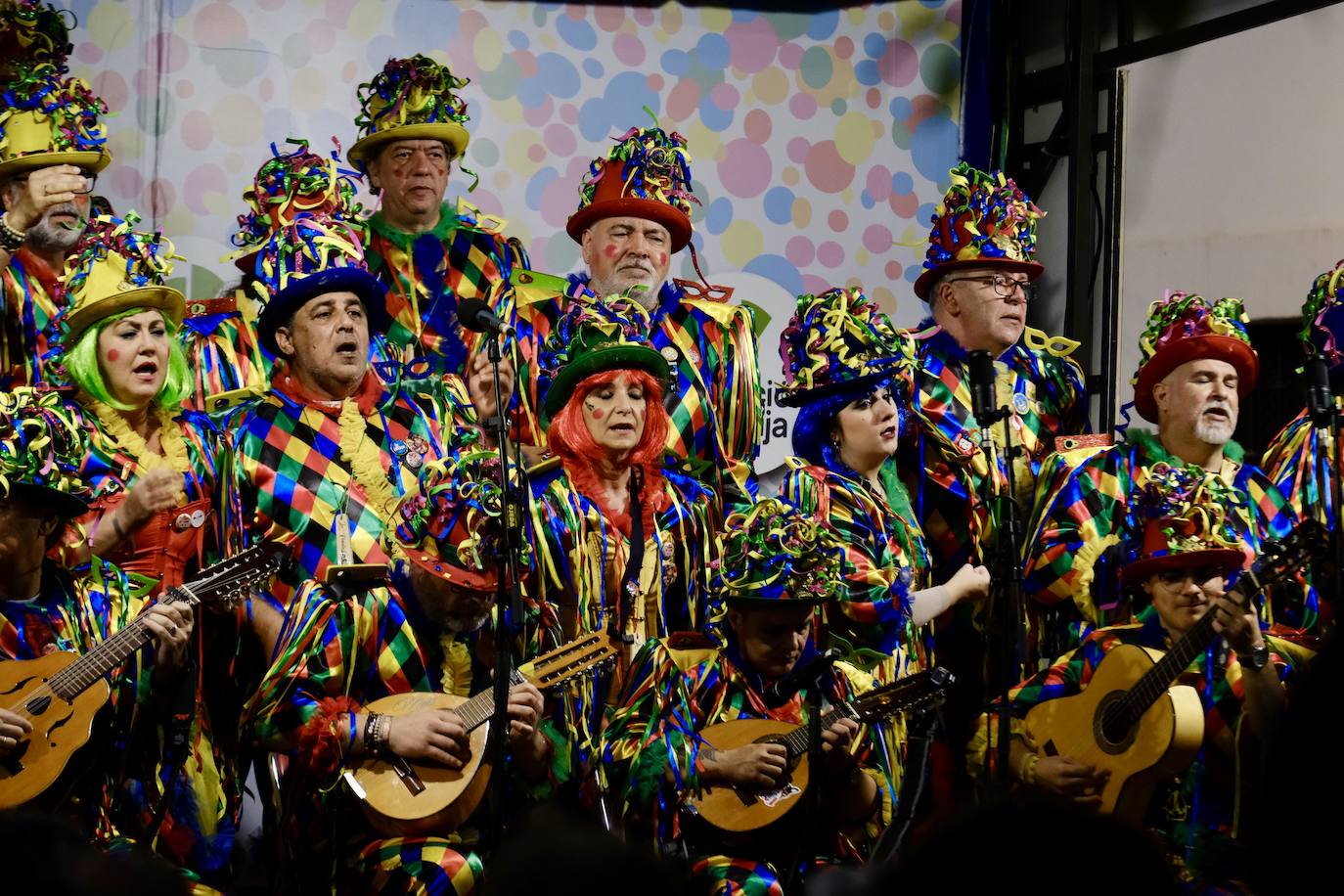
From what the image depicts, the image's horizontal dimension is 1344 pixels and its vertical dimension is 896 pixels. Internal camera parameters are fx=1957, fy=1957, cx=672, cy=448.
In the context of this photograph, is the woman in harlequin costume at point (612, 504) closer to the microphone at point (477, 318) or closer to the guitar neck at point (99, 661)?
the microphone at point (477, 318)

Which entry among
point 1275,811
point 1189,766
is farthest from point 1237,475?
point 1275,811

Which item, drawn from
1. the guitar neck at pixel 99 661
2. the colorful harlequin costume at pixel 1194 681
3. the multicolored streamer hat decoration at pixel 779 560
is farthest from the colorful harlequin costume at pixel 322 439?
the colorful harlequin costume at pixel 1194 681

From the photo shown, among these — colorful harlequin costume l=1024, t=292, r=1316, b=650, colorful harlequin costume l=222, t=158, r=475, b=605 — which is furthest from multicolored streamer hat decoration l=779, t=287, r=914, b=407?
colorful harlequin costume l=222, t=158, r=475, b=605

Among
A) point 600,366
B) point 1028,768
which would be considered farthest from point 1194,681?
point 600,366

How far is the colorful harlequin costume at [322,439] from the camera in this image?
17.4ft

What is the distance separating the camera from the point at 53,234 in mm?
5848

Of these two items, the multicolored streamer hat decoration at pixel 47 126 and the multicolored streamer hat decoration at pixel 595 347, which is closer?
the multicolored streamer hat decoration at pixel 595 347

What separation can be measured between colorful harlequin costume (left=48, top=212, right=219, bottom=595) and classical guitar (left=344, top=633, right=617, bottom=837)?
1055 mm

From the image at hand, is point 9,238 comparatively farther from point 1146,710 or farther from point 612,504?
point 1146,710

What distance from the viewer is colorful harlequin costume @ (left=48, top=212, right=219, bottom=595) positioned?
199 inches

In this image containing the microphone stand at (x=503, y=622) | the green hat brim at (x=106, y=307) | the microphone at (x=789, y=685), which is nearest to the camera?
the microphone stand at (x=503, y=622)

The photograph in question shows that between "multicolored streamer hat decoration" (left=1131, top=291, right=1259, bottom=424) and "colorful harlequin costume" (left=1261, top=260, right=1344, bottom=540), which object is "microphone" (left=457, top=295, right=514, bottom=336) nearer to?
"multicolored streamer hat decoration" (left=1131, top=291, right=1259, bottom=424)

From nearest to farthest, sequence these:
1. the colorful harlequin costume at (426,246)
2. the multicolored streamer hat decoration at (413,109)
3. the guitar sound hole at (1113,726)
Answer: the guitar sound hole at (1113,726) < the colorful harlequin costume at (426,246) < the multicolored streamer hat decoration at (413,109)

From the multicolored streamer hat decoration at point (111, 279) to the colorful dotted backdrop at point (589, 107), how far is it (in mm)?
1626
